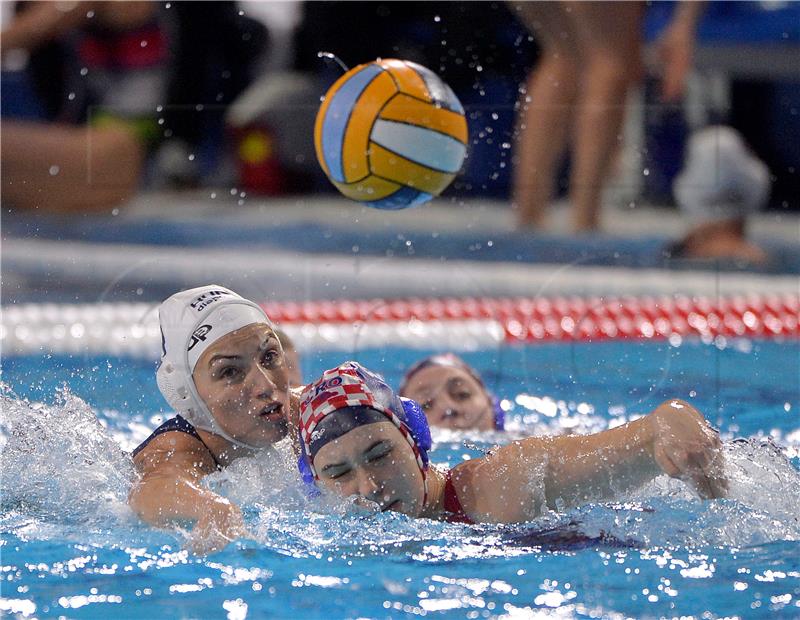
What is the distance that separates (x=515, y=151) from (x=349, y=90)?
2.17 m

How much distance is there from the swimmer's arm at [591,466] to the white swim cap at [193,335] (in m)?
0.60

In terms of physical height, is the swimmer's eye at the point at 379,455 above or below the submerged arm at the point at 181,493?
above

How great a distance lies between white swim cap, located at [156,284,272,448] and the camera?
2.85 meters

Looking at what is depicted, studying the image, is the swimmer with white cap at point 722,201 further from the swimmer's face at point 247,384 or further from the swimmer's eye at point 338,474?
the swimmer's eye at point 338,474

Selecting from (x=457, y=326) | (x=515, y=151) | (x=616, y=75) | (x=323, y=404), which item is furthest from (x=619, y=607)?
(x=616, y=75)

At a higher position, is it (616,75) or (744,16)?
(744,16)

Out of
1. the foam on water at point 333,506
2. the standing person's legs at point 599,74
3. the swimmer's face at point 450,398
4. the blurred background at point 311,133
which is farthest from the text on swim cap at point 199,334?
the standing person's legs at point 599,74

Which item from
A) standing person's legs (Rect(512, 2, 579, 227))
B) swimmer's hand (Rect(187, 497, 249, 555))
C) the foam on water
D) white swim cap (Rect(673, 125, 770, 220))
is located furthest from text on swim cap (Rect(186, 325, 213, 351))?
white swim cap (Rect(673, 125, 770, 220))

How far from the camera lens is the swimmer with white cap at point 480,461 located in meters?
2.47

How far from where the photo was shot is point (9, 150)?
6.21 metres

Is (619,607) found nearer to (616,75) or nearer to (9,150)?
(616,75)

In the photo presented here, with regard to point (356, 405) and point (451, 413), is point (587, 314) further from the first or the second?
point (356, 405)

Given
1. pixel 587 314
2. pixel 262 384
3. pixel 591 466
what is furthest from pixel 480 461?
pixel 587 314

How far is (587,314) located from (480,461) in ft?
7.64
